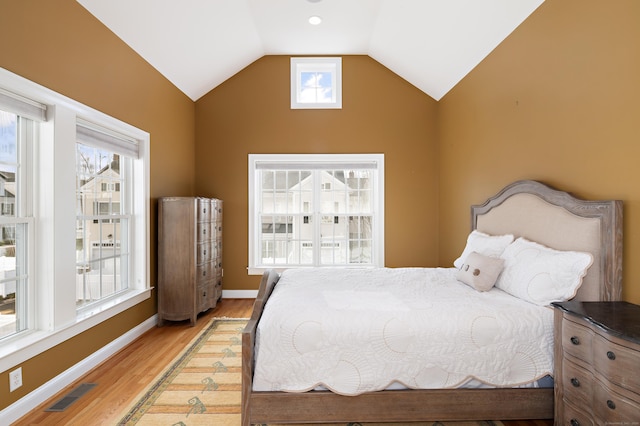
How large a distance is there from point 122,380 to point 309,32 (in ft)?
13.4

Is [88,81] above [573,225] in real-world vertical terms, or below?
above

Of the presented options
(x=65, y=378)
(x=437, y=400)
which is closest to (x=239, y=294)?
(x=65, y=378)

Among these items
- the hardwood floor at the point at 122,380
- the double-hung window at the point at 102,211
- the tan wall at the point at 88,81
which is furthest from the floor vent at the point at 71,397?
the double-hung window at the point at 102,211

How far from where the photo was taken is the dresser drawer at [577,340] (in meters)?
1.58

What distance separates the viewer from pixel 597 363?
4.93 feet

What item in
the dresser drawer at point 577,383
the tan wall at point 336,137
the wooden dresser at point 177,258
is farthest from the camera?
the tan wall at point 336,137

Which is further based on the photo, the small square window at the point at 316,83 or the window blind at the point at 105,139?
the small square window at the point at 316,83

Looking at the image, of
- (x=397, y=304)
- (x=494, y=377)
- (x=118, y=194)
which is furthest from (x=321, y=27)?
(x=494, y=377)

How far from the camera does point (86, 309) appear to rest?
2705 mm

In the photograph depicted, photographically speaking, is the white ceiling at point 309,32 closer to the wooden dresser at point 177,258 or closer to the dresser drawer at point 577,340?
the wooden dresser at point 177,258

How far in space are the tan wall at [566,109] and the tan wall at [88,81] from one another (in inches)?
141

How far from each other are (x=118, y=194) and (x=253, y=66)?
261cm

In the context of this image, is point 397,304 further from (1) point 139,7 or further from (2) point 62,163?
(1) point 139,7

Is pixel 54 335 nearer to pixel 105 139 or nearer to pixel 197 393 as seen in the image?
pixel 197 393
